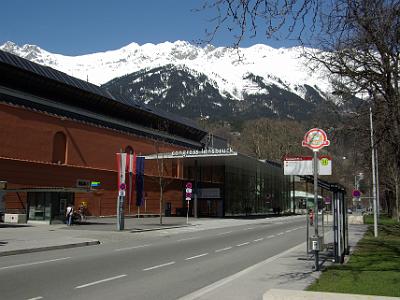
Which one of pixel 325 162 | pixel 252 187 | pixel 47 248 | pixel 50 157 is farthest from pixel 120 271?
pixel 252 187

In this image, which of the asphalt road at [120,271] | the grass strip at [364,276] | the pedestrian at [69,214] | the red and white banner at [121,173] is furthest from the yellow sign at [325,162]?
the pedestrian at [69,214]

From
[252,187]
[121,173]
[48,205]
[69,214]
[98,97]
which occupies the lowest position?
[69,214]

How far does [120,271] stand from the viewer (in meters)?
12.5

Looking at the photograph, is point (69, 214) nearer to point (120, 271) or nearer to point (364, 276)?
point (120, 271)

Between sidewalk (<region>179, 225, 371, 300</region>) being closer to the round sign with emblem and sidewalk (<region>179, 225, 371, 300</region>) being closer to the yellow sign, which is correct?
the yellow sign

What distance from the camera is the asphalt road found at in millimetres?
9555

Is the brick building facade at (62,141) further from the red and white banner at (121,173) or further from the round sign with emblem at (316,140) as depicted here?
the round sign with emblem at (316,140)

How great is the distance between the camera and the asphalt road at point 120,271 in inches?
376

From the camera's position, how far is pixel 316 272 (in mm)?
11984

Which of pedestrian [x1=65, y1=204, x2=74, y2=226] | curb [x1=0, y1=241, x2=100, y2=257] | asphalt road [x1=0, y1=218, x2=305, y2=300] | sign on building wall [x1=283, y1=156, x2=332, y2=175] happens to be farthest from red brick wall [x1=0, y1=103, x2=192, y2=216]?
sign on building wall [x1=283, y1=156, x2=332, y2=175]

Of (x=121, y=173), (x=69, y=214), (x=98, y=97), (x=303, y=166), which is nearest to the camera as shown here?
(x=303, y=166)

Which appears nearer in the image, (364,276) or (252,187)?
(364,276)

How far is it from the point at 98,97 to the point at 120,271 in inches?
1623

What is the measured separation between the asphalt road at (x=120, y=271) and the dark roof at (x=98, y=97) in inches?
1139
